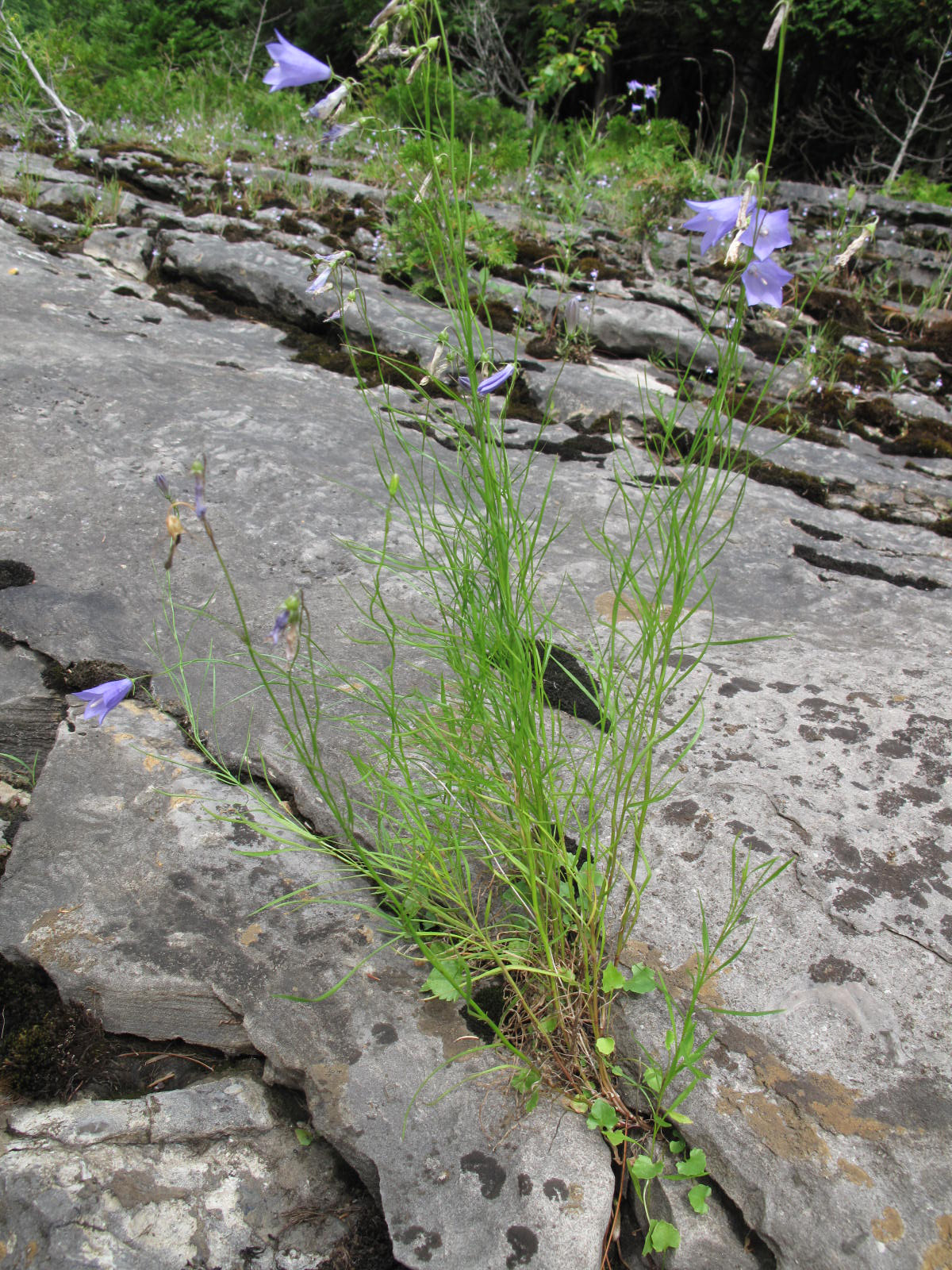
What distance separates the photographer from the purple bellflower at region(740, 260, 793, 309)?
41.0 inches

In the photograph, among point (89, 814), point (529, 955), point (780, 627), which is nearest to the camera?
point (529, 955)

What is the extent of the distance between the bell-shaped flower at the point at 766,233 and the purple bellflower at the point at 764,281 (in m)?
0.01

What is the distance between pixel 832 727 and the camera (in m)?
1.76

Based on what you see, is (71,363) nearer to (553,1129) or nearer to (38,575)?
(38,575)

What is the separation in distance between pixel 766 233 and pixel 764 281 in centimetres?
6

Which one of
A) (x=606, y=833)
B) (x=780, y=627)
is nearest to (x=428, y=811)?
(x=606, y=833)

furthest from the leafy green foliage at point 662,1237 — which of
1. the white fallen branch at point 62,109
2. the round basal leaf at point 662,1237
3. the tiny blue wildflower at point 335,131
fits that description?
the white fallen branch at point 62,109

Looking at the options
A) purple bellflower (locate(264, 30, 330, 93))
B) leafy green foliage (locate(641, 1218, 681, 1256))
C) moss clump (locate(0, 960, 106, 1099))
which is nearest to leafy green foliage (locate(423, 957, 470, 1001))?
leafy green foliage (locate(641, 1218, 681, 1256))

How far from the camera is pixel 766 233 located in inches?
40.9

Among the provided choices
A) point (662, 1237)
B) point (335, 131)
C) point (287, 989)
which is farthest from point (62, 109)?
point (662, 1237)

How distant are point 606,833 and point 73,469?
1.87 meters

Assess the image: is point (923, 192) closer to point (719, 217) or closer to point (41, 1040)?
point (719, 217)

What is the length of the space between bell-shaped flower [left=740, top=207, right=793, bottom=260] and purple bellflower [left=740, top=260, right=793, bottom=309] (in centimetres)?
1

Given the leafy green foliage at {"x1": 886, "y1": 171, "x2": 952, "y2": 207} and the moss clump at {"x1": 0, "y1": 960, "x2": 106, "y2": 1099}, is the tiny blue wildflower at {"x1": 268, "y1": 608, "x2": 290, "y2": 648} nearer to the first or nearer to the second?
the moss clump at {"x1": 0, "y1": 960, "x2": 106, "y2": 1099}
